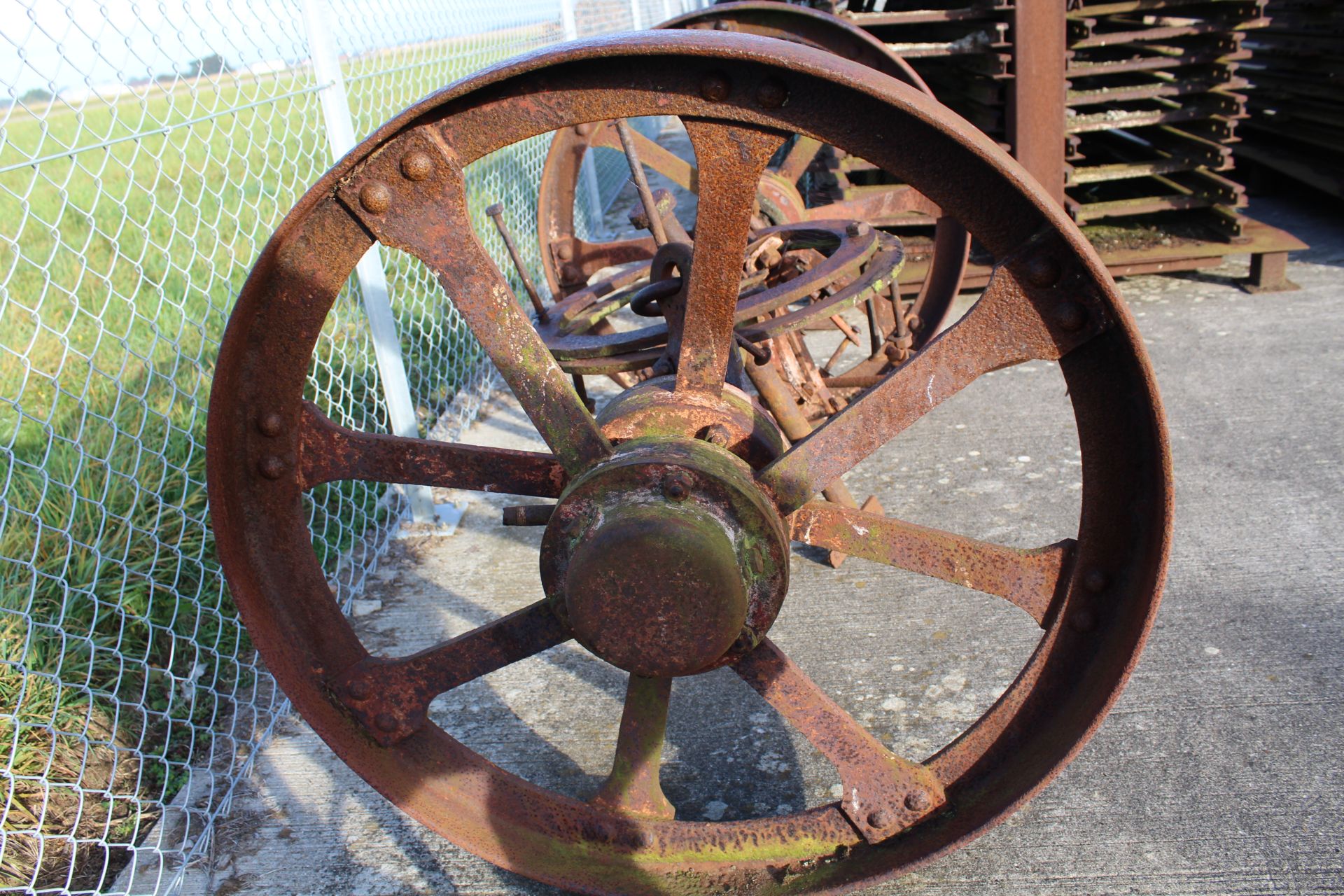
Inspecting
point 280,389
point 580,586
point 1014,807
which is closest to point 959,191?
point 580,586

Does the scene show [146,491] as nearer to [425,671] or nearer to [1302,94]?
[425,671]

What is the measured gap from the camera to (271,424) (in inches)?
56.4

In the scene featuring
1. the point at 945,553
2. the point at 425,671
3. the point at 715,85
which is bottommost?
the point at 425,671

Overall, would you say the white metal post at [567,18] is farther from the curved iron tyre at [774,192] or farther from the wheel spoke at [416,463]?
the wheel spoke at [416,463]

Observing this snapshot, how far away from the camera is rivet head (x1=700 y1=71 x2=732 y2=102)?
1.18m

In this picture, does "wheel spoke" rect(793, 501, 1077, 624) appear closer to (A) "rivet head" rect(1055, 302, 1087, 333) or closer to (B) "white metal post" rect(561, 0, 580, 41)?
(A) "rivet head" rect(1055, 302, 1087, 333)

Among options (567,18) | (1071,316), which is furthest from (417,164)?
(567,18)

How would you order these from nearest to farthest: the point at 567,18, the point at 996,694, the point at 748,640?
1. the point at 748,640
2. the point at 996,694
3. the point at 567,18

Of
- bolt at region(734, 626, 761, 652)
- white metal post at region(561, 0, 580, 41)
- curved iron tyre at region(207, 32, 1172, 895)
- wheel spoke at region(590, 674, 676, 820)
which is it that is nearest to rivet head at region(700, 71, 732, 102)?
curved iron tyre at region(207, 32, 1172, 895)

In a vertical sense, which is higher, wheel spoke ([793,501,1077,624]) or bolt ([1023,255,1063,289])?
bolt ([1023,255,1063,289])

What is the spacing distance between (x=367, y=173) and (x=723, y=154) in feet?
1.55

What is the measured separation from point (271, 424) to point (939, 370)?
0.96 metres

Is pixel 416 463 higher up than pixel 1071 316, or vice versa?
pixel 1071 316

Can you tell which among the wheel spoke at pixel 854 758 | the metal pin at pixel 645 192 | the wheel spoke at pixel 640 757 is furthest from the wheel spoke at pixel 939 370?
the metal pin at pixel 645 192
